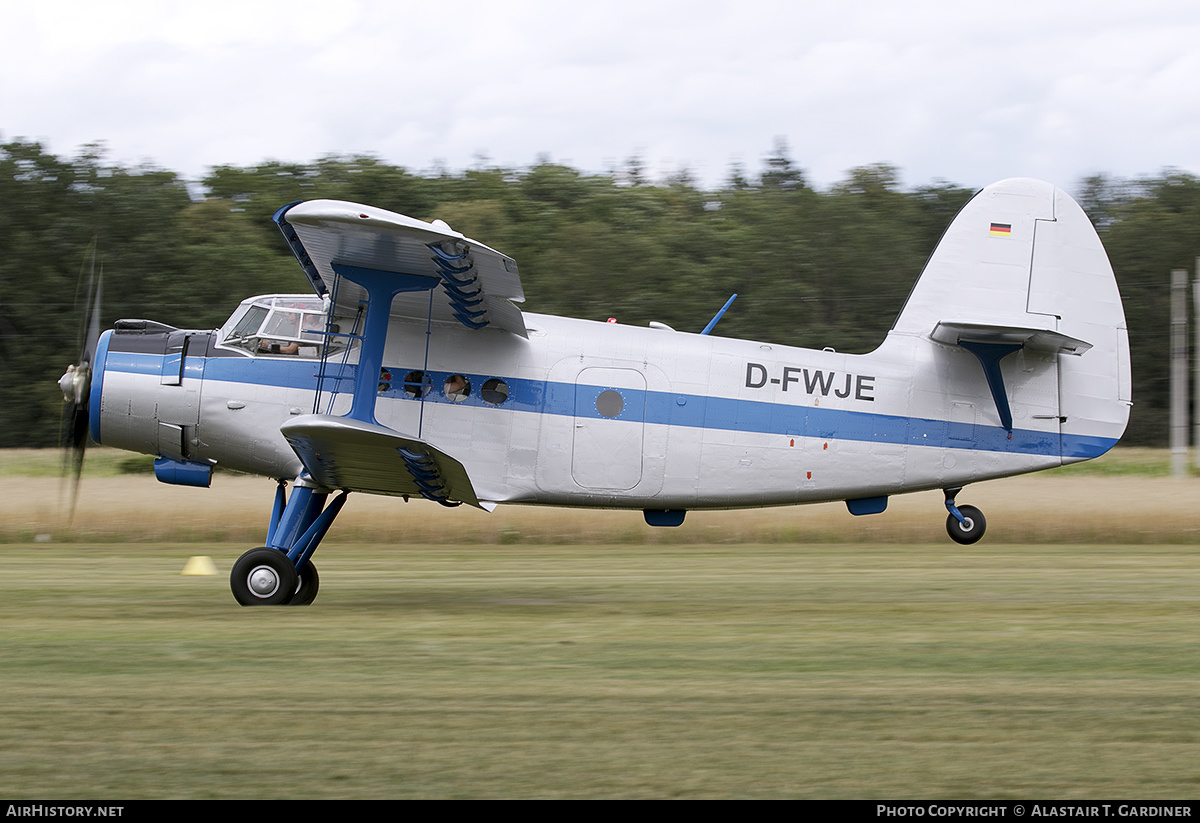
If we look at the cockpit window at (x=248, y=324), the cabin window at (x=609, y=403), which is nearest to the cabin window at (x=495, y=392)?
the cabin window at (x=609, y=403)

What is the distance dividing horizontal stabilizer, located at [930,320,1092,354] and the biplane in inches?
1.0

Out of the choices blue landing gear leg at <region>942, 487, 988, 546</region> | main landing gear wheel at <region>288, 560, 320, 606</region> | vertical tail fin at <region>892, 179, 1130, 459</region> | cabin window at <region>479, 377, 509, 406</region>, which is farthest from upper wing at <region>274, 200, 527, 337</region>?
blue landing gear leg at <region>942, 487, 988, 546</region>

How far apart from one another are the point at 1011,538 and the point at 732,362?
7.95 metres

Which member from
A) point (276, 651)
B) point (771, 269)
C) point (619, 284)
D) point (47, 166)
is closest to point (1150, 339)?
point (771, 269)

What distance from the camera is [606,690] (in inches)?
230

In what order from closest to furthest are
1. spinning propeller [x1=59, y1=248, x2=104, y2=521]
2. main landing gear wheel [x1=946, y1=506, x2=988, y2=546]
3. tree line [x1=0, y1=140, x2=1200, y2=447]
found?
1. spinning propeller [x1=59, y1=248, x2=104, y2=521]
2. main landing gear wheel [x1=946, y1=506, x2=988, y2=546]
3. tree line [x1=0, y1=140, x2=1200, y2=447]

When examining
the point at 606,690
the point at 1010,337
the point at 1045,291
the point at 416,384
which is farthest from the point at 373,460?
the point at 1045,291

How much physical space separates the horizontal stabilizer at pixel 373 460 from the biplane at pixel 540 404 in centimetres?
4

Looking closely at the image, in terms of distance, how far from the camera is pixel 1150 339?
2539cm

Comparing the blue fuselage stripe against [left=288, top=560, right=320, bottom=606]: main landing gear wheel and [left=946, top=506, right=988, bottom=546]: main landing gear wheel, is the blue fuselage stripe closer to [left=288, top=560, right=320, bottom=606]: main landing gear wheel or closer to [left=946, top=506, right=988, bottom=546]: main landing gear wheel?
[left=946, top=506, right=988, bottom=546]: main landing gear wheel

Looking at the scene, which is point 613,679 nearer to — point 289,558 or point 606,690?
point 606,690

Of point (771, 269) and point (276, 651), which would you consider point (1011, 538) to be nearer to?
point (276, 651)

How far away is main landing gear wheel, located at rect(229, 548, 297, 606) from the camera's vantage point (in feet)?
28.3

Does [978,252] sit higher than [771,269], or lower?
lower
